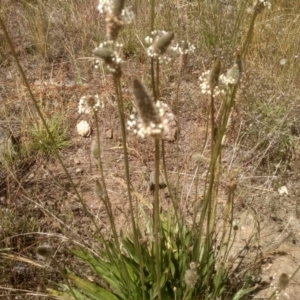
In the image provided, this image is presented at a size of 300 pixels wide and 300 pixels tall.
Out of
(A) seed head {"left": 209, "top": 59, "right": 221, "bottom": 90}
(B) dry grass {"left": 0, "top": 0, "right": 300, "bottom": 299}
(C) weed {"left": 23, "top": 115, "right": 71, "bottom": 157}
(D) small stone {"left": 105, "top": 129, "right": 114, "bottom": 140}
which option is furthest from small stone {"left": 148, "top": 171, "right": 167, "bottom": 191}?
(A) seed head {"left": 209, "top": 59, "right": 221, "bottom": 90}

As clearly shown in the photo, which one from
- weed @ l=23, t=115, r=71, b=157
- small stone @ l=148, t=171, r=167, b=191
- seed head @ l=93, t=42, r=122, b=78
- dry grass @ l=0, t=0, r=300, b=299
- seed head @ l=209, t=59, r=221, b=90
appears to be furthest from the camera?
weed @ l=23, t=115, r=71, b=157

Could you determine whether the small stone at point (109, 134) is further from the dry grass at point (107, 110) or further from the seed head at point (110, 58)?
the seed head at point (110, 58)

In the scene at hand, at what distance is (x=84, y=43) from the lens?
4.16m

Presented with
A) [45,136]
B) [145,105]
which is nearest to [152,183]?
[45,136]

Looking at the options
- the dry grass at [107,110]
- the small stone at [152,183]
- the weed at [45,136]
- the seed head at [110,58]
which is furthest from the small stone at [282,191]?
the seed head at [110,58]

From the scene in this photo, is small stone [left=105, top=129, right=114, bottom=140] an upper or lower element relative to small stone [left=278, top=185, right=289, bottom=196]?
upper

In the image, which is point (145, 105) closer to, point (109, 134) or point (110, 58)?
point (110, 58)

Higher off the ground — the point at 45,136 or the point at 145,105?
the point at 145,105

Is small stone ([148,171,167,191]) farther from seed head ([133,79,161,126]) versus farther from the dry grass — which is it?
seed head ([133,79,161,126])

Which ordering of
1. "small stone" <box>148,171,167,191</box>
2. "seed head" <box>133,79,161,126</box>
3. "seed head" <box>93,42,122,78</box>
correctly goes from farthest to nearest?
1. "small stone" <box>148,171,167,191</box>
2. "seed head" <box>93,42,122,78</box>
3. "seed head" <box>133,79,161,126</box>

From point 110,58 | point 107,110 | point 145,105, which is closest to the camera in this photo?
point 145,105

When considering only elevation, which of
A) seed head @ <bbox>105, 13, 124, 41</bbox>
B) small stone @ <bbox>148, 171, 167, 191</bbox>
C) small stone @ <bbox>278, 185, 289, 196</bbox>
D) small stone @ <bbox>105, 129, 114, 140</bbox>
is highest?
seed head @ <bbox>105, 13, 124, 41</bbox>

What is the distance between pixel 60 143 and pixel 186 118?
1091 mm

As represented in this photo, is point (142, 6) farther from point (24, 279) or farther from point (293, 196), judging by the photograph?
point (24, 279)
